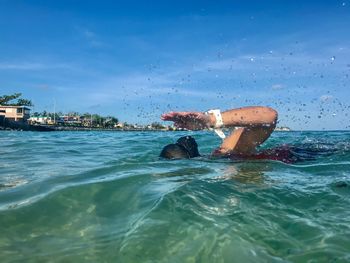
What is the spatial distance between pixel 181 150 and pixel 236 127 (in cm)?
116

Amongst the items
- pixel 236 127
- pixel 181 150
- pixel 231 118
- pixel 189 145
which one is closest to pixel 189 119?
pixel 231 118

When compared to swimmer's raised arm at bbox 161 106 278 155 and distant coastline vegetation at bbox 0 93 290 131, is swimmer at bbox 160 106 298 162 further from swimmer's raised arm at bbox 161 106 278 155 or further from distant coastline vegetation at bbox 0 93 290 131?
distant coastline vegetation at bbox 0 93 290 131

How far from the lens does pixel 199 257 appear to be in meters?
2.43

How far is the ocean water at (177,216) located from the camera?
2523 millimetres

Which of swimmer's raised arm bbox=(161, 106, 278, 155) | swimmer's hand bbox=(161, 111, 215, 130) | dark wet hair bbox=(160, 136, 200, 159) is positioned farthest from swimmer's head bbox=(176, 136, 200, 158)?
swimmer's hand bbox=(161, 111, 215, 130)

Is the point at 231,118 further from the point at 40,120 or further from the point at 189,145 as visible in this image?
the point at 40,120

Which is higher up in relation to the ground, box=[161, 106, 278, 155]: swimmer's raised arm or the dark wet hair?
box=[161, 106, 278, 155]: swimmer's raised arm

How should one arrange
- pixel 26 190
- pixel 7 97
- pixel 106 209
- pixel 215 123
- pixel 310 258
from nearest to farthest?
pixel 310 258 → pixel 106 209 → pixel 26 190 → pixel 215 123 → pixel 7 97

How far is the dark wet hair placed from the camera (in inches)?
264

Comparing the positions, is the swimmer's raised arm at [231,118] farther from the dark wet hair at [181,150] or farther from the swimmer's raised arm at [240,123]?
the dark wet hair at [181,150]

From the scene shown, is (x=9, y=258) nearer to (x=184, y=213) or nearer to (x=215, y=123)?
(x=184, y=213)

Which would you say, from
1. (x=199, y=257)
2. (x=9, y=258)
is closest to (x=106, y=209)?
(x=9, y=258)

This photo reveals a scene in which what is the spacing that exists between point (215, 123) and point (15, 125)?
3389 inches

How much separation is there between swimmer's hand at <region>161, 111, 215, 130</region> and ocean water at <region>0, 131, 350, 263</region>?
0.64 m
